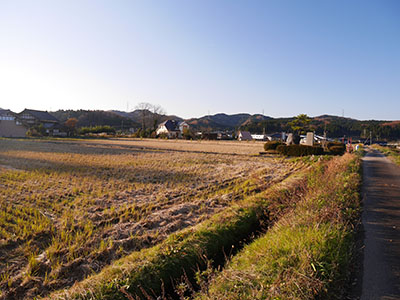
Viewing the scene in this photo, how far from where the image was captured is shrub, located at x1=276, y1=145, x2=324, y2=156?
72.9ft

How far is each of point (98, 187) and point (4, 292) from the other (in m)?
5.81

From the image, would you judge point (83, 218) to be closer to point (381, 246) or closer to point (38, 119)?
point (381, 246)

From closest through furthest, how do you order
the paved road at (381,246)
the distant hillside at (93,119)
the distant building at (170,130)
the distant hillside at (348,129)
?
1. the paved road at (381,246)
2. the distant building at (170,130)
3. the distant hillside at (348,129)
4. the distant hillside at (93,119)

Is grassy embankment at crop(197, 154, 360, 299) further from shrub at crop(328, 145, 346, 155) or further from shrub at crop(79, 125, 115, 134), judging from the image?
shrub at crop(79, 125, 115, 134)

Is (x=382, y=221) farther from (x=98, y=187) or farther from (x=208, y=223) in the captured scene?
(x=98, y=187)

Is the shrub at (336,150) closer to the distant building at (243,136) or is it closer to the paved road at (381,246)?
the paved road at (381,246)

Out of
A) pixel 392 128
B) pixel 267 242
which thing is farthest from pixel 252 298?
pixel 392 128

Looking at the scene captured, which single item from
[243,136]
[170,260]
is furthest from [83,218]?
[243,136]

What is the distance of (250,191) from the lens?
27.9ft

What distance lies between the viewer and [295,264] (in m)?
3.05

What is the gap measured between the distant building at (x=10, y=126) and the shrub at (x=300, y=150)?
5898cm

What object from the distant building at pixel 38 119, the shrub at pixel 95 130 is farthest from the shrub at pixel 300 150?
the shrub at pixel 95 130

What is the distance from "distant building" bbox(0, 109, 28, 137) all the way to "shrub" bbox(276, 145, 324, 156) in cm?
5898

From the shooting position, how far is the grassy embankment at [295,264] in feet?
8.50
